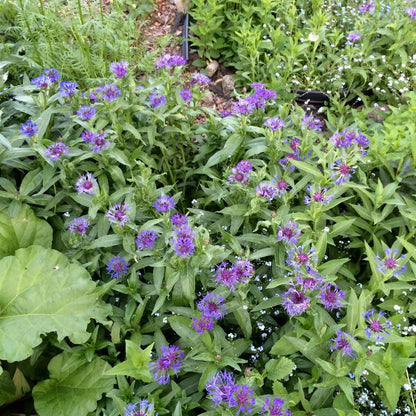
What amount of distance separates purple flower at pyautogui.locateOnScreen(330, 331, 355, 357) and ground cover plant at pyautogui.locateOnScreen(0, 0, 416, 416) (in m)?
0.01

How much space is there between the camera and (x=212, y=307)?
81.4 inches

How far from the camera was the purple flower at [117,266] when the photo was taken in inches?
92.5

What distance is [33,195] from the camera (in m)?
2.56

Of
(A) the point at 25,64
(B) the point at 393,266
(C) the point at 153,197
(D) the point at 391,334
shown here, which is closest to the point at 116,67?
(C) the point at 153,197

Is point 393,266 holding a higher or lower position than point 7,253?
higher

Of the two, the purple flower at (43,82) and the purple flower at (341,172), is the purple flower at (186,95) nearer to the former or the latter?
the purple flower at (43,82)

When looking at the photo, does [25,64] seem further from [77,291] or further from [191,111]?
[77,291]

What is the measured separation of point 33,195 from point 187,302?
1.12 metres

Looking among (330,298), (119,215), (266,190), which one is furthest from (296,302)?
(119,215)

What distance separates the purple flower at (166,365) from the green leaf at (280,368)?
0.42m

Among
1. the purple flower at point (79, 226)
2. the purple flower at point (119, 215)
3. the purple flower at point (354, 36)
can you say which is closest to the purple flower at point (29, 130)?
the purple flower at point (79, 226)

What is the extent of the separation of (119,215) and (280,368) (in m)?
1.07

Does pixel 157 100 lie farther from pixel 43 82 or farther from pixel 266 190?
pixel 266 190

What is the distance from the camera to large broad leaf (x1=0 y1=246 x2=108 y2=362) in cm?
221
